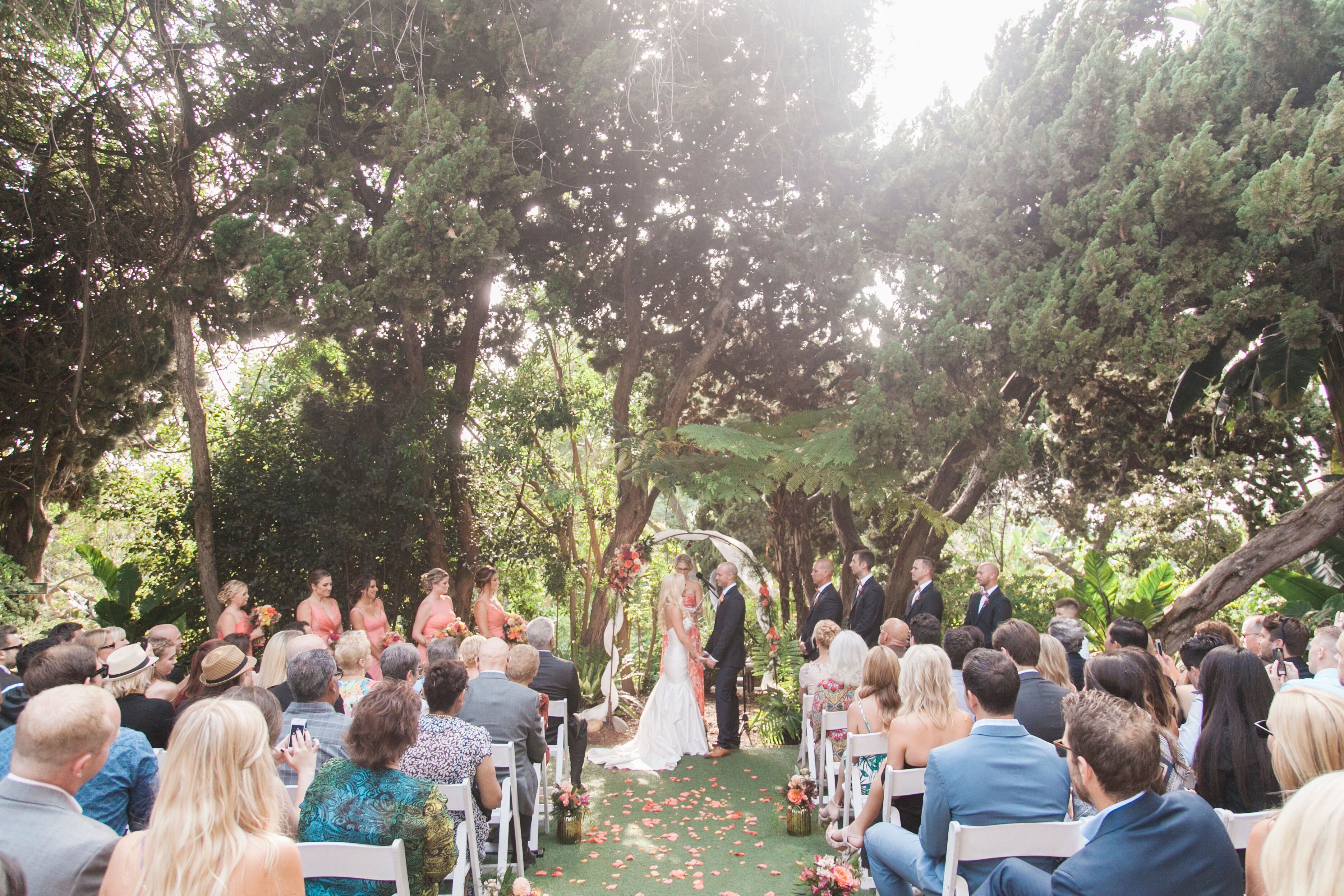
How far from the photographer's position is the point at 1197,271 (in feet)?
24.0

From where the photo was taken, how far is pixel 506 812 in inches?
188

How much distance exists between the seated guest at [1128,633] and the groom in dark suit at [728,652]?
3.58m

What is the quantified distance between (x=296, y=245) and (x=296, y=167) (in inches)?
38.0

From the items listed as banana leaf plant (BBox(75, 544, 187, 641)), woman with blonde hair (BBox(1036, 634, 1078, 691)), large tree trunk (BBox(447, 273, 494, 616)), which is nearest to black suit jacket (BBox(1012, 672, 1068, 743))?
woman with blonde hair (BBox(1036, 634, 1078, 691))

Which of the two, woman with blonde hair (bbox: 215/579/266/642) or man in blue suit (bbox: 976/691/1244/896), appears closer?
man in blue suit (bbox: 976/691/1244/896)

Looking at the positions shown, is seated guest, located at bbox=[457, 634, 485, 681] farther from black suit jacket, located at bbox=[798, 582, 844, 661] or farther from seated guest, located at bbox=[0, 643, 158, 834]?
black suit jacket, located at bbox=[798, 582, 844, 661]

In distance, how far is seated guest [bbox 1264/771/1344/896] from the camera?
4.45 ft

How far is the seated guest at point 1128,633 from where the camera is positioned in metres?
5.14

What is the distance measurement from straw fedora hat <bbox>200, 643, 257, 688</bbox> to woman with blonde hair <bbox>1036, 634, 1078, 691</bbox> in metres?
4.39

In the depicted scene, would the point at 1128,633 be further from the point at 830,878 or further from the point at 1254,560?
the point at 1254,560

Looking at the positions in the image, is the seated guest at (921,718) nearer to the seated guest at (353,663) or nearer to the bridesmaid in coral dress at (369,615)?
the seated guest at (353,663)

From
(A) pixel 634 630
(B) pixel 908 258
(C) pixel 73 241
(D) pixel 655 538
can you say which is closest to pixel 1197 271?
(B) pixel 908 258

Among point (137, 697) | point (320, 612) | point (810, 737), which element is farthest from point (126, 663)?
point (810, 737)

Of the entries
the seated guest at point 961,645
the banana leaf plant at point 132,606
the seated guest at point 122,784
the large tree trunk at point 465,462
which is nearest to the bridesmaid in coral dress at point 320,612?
the large tree trunk at point 465,462
